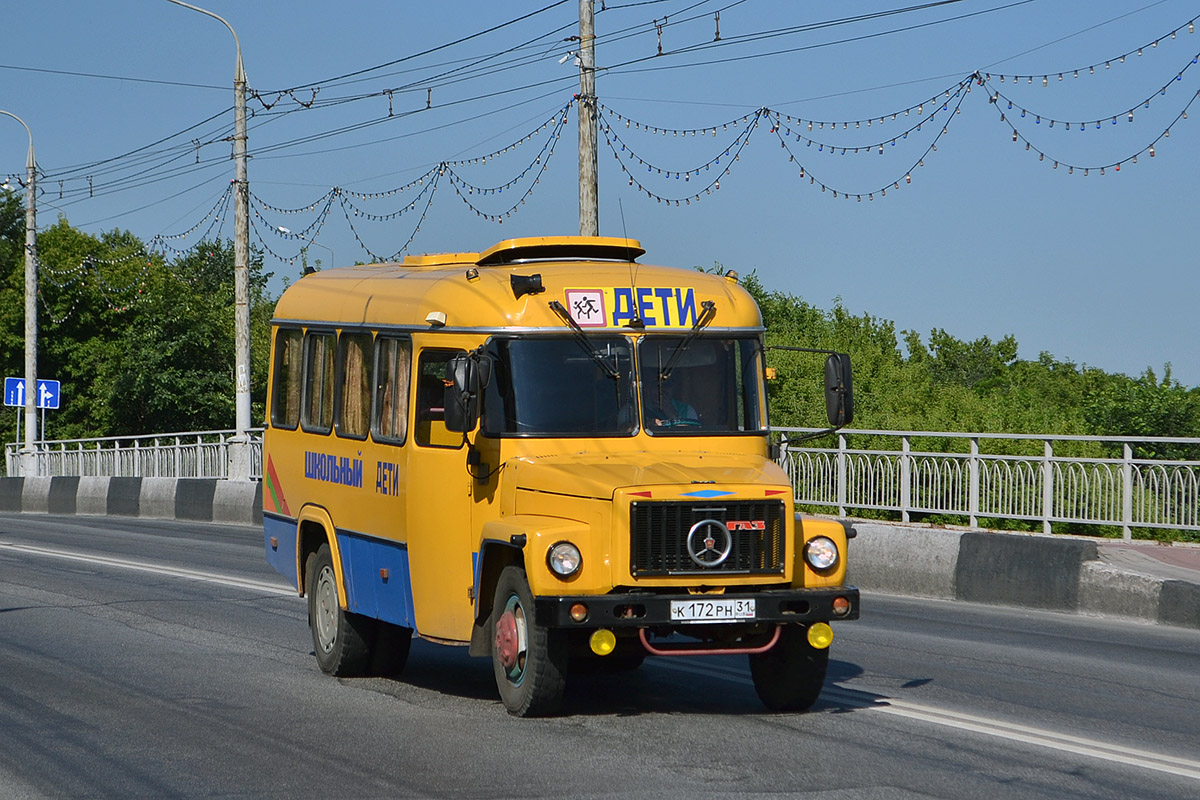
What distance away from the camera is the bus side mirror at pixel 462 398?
8680 mm

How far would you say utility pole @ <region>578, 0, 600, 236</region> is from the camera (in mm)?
24094

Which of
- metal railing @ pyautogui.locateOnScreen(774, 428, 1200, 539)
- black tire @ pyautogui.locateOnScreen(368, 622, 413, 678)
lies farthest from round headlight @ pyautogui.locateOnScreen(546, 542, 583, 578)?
metal railing @ pyautogui.locateOnScreen(774, 428, 1200, 539)

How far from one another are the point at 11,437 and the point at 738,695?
236ft

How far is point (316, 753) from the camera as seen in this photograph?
7.77 metres

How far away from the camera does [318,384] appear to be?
1130 cm

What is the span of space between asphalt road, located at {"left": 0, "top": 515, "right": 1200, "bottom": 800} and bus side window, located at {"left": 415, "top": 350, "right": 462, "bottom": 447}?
1577mm

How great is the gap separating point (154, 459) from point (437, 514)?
29.6 meters

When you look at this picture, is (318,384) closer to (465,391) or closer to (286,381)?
(286,381)

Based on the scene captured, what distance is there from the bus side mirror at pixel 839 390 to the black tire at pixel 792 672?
1391mm

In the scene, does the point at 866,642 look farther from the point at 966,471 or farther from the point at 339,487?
the point at 966,471

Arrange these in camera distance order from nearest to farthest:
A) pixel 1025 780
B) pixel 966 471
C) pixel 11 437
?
pixel 1025 780
pixel 966 471
pixel 11 437

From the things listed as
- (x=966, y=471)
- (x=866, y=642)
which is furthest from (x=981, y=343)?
(x=866, y=642)

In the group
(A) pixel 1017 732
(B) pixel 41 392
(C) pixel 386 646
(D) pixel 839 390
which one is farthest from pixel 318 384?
(B) pixel 41 392

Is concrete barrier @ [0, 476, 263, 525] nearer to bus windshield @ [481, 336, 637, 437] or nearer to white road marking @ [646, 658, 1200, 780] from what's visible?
bus windshield @ [481, 336, 637, 437]
